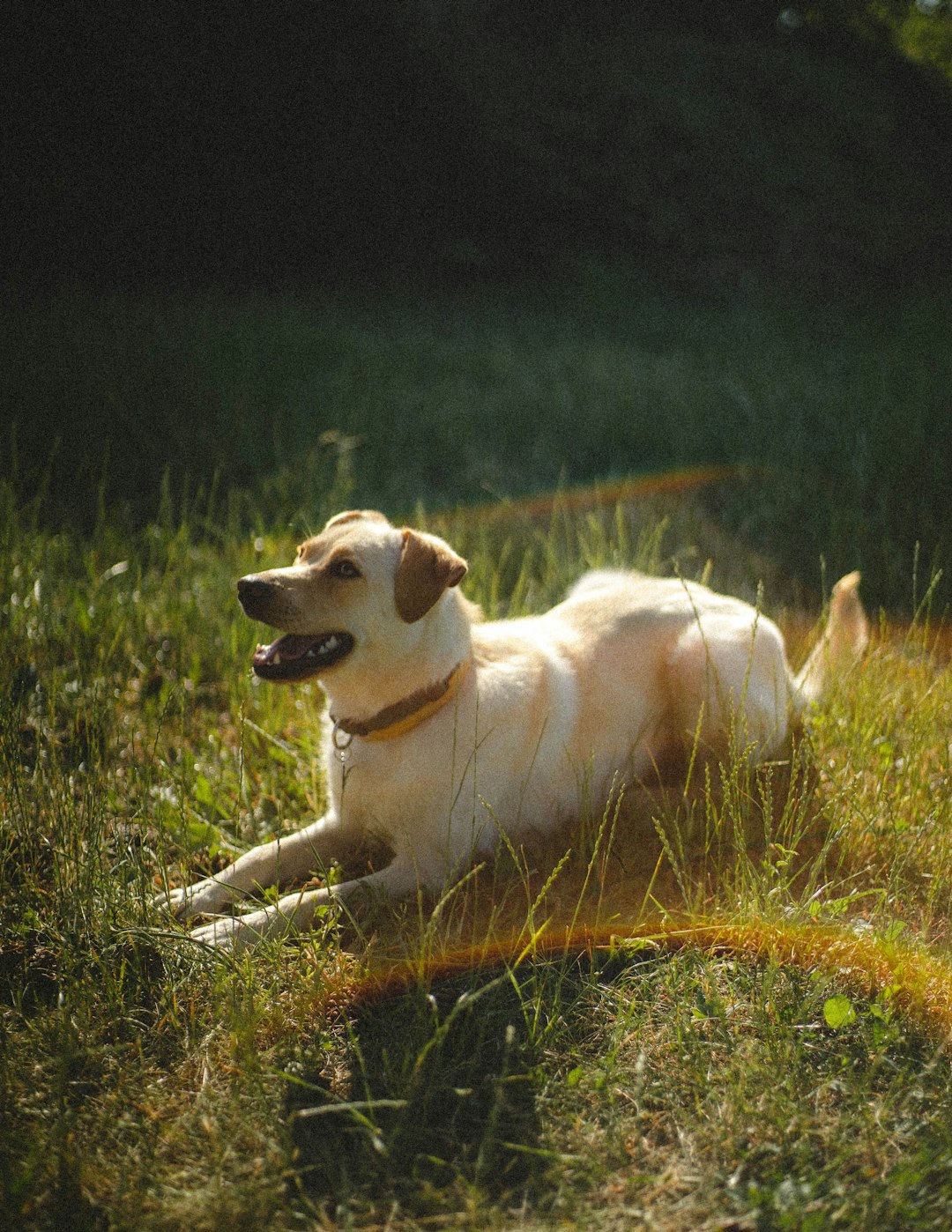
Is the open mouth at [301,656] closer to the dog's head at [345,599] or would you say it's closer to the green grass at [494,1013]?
the dog's head at [345,599]

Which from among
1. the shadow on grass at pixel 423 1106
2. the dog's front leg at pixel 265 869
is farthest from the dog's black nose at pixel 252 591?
the shadow on grass at pixel 423 1106

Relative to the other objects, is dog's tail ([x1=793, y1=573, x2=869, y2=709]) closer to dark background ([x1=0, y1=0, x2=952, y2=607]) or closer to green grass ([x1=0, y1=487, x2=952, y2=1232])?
green grass ([x1=0, y1=487, x2=952, y2=1232])

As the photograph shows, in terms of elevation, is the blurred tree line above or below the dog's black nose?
above

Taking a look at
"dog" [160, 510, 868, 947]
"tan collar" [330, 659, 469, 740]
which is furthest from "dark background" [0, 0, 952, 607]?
"tan collar" [330, 659, 469, 740]

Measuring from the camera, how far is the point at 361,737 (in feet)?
9.27

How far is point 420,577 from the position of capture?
2.66 meters

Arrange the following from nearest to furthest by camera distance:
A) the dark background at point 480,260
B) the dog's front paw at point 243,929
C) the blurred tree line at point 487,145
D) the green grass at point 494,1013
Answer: the green grass at point 494,1013 → the dog's front paw at point 243,929 → the dark background at point 480,260 → the blurred tree line at point 487,145

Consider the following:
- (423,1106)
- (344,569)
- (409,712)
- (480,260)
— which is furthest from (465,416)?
(423,1106)

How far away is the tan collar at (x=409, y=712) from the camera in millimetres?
2758

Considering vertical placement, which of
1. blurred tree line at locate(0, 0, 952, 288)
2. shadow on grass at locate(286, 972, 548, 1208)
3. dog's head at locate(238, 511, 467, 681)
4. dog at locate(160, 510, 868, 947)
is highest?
blurred tree line at locate(0, 0, 952, 288)

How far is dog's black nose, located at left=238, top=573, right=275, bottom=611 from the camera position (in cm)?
261

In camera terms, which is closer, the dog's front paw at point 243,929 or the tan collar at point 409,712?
the dog's front paw at point 243,929

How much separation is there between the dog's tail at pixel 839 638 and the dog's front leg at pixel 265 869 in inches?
68.2

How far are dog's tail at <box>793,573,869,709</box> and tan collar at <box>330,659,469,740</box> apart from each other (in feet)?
4.59
